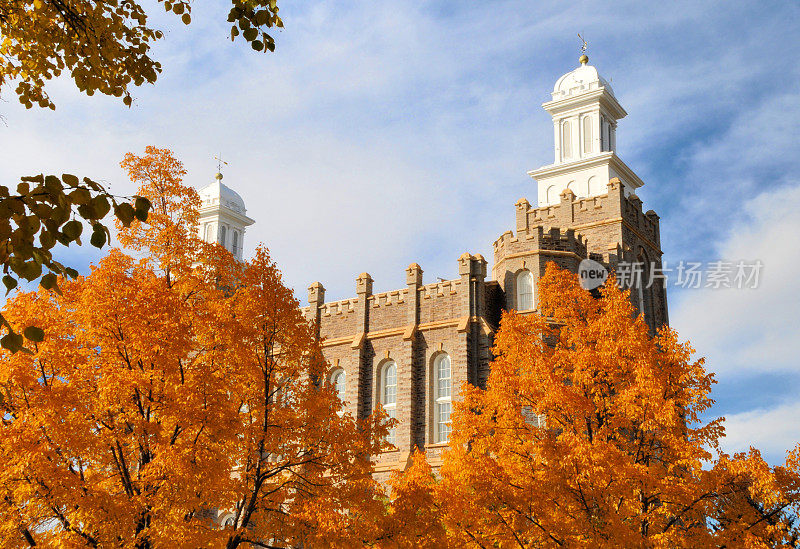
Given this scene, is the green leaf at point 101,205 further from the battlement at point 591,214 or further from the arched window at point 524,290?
the battlement at point 591,214

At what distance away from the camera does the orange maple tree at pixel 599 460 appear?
1827cm

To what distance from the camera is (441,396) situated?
33.8 meters

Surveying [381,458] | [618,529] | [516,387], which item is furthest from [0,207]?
[381,458]

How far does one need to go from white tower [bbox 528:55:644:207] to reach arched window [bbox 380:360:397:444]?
1703cm

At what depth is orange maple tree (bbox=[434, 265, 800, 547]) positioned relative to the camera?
59.9 ft

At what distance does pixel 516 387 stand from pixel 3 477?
39.5 feet

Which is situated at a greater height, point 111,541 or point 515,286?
point 515,286

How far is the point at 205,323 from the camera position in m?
16.8

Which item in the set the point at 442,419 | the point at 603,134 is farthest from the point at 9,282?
the point at 603,134

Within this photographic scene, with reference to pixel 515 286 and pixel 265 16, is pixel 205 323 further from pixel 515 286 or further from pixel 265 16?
pixel 515 286

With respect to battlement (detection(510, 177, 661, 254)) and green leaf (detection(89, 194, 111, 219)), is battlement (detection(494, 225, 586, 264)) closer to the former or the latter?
battlement (detection(510, 177, 661, 254))

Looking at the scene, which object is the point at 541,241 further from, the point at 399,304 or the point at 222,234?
the point at 222,234

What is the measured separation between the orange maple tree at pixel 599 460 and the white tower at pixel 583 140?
26.3 m

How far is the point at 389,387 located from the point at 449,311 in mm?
4302
